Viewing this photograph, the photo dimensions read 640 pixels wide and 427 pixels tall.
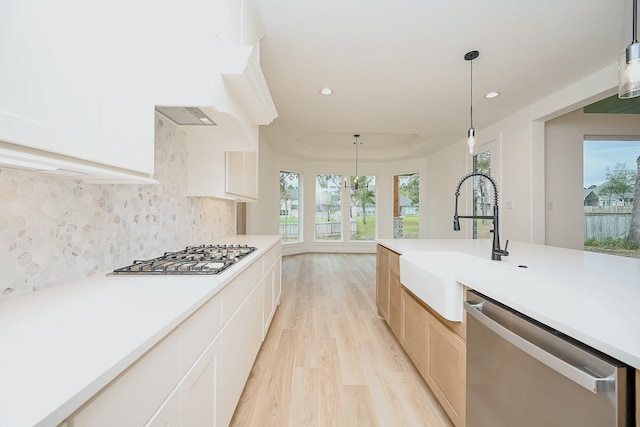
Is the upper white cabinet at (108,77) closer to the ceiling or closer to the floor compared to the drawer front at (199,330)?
closer to the ceiling

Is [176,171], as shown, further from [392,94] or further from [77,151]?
[392,94]

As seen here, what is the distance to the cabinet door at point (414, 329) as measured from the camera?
5.57 feet

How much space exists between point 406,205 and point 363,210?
1.18 metres

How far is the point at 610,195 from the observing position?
3875mm

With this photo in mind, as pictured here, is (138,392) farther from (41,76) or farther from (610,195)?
(610,195)

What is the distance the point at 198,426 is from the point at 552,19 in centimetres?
339

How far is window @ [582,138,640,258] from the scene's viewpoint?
12.4ft

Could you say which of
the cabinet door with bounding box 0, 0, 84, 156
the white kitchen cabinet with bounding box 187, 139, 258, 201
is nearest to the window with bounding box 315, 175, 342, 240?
the white kitchen cabinet with bounding box 187, 139, 258, 201

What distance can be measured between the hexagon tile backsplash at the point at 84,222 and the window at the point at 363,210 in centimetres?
594

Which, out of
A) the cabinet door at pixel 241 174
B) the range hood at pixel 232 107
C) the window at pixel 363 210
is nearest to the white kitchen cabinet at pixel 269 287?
the cabinet door at pixel 241 174

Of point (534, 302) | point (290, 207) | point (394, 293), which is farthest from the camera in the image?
point (290, 207)

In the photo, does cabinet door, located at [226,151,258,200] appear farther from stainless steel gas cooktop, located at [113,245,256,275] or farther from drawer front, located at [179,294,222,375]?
drawer front, located at [179,294,222,375]

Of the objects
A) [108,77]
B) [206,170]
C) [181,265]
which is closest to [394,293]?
[181,265]

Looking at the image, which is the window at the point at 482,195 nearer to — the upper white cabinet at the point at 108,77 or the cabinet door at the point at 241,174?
the cabinet door at the point at 241,174
